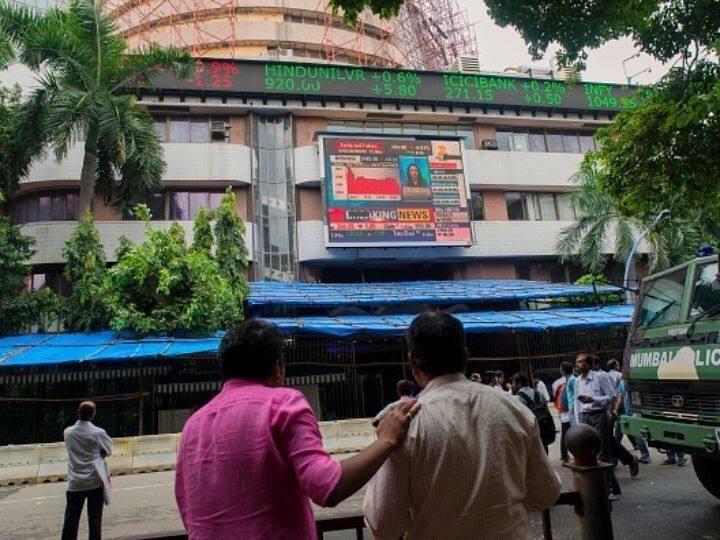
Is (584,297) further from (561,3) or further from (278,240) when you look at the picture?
(561,3)

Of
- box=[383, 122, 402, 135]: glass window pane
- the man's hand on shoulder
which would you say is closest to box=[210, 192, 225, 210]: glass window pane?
box=[383, 122, 402, 135]: glass window pane

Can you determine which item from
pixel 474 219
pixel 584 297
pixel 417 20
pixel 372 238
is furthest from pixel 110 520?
pixel 417 20

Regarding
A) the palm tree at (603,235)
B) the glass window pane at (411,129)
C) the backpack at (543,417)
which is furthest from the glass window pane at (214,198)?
the backpack at (543,417)

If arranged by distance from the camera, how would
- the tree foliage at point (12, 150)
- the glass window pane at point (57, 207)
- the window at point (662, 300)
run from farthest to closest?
the glass window pane at point (57, 207) → the tree foliage at point (12, 150) → the window at point (662, 300)

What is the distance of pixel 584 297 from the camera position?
60.0 ft

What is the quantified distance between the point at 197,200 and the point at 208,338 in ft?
27.0

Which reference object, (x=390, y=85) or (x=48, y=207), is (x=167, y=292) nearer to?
Answer: (x=48, y=207)

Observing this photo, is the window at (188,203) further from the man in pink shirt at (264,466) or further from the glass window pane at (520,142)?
the man in pink shirt at (264,466)

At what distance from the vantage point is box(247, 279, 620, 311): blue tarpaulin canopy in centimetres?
1525

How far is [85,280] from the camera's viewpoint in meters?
14.2

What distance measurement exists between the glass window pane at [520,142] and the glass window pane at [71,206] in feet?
57.9

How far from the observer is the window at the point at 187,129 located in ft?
65.4

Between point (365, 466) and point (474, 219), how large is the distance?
2092 cm

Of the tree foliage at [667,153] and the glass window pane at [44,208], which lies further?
the glass window pane at [44,208]
